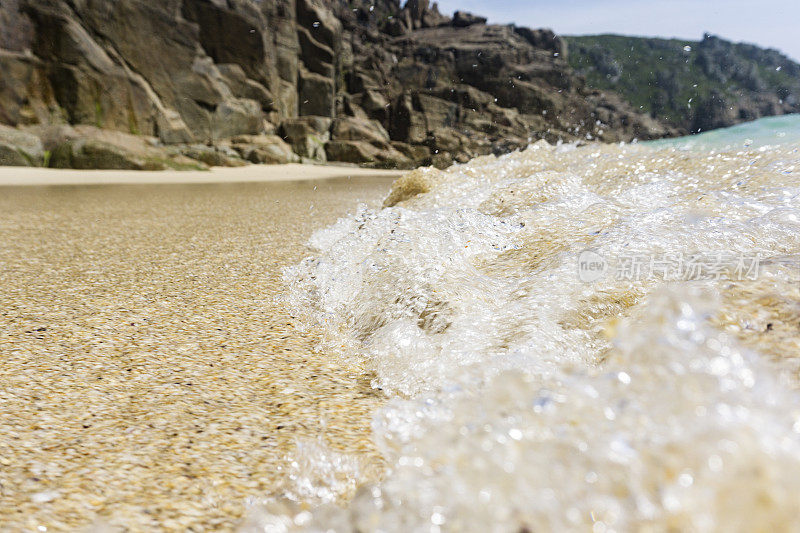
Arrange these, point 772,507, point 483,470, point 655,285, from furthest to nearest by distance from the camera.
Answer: point 655,285 → point 483,470 → point 772,507

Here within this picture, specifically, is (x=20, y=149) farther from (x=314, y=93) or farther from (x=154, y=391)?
(x=314, y=93)

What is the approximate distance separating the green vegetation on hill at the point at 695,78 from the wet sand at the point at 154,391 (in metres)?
63.4

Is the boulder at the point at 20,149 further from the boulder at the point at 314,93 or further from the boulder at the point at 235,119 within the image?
the boulder at the point at 314,93

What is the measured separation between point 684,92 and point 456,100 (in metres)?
46.6

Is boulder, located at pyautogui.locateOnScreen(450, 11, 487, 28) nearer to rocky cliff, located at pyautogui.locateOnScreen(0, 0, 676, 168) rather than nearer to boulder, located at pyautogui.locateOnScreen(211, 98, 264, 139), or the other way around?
rocky cliff, located at pyautogui.locateOnScreen(0, 0, 676, 168)

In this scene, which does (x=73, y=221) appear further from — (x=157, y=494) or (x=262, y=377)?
(x=157, y=494)

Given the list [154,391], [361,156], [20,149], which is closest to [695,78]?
[361,156]

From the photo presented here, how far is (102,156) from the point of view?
44.0 feet

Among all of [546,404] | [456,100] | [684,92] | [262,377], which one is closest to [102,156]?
[262,377]

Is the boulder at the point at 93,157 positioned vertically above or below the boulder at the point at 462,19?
below

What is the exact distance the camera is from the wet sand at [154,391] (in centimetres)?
112

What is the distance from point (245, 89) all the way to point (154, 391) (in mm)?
23360

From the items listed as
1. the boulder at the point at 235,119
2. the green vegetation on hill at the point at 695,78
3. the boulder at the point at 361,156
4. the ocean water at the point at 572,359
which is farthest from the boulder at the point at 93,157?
the green vegetation on hill at the point at 695,78

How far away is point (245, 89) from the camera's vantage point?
73.4 ft
